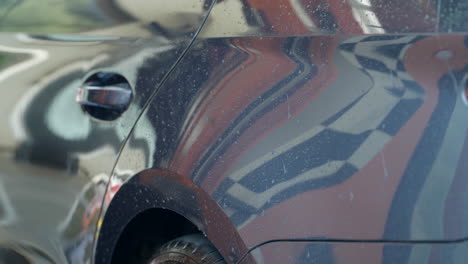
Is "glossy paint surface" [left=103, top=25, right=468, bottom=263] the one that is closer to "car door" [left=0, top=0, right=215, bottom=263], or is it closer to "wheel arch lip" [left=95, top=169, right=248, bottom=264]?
"wheel arch lip" [left=95, top=169, right=248, bottom=264]

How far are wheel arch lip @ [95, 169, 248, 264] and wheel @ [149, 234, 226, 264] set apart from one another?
80 mm

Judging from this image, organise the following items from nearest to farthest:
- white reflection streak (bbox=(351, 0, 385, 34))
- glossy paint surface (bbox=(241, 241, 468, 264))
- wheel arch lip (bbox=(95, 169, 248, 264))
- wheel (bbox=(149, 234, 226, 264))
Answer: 1. glossy paint surface (bbox=(241, 241, 468, 264))
2. white reflection streak (bbox=(351, 0, 385, 34))
3. wheel arch lip (bbox=(95, 169, 248, 264))
4. wheel (bbox=(149, 234, 226, 264))

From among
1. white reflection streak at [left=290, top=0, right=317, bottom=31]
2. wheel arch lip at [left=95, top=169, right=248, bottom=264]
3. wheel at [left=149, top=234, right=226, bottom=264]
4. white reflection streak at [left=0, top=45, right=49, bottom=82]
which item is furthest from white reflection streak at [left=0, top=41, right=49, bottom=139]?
white reflection streak at [left=290, top=0, right=317, bottom=31]

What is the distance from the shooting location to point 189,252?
186 centimetres

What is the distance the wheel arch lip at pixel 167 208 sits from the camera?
1.70 metres

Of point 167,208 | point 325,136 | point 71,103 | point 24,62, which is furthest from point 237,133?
point 24,62

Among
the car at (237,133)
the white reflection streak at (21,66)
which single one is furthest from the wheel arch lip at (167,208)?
the white reflection streak at (21,66)

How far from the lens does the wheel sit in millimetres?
1828

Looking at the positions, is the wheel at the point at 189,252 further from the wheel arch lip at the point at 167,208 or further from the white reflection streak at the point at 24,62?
the white reflection streak at the point at 24,62

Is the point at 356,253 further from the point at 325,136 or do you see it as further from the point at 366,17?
the point at 366,17

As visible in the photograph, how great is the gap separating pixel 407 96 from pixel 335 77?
0.16 metres

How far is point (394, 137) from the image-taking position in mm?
1454

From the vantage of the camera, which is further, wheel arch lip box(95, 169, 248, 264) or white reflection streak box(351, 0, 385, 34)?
wheel arch lip box(95, 169, 248, 264)

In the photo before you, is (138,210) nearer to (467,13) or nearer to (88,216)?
(88,216)
